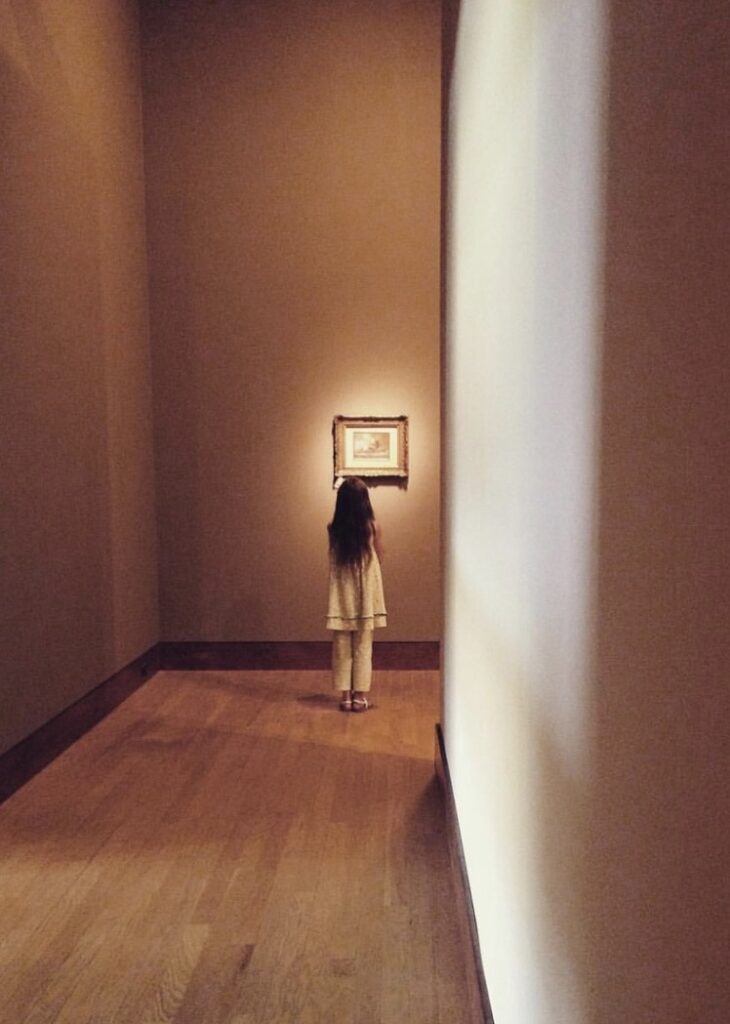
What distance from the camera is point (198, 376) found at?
7016 millimetres

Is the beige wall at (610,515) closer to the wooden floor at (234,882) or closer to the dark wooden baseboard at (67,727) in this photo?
the wooden floor at (234,882)

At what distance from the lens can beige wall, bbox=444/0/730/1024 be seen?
77cm

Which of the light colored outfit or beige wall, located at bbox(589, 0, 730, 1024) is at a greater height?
beige wall, located at bbox(589, 0, 730, 1024)

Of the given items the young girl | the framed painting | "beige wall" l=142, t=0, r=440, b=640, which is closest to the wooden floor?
the young girl

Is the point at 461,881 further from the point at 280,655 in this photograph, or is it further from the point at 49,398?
the point at 280,655

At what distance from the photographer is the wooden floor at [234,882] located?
263 cm

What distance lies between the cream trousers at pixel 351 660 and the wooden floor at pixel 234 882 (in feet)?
1.50

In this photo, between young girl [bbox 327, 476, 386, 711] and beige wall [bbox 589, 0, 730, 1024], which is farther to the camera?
young girl [bbox 327, 476, 386, 711]

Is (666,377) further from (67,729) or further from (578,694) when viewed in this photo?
(67,729)

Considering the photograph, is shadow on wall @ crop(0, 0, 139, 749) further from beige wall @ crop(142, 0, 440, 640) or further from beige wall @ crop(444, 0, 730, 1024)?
beige wall @ crop(444, 0, 730, 1024)

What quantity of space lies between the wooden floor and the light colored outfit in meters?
0.51

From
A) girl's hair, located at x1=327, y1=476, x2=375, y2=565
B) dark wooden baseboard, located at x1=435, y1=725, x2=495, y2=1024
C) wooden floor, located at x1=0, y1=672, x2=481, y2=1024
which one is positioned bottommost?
wooden floor, located at x1=0, y1=672, x2=481, y2=1024

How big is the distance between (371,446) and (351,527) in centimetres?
140

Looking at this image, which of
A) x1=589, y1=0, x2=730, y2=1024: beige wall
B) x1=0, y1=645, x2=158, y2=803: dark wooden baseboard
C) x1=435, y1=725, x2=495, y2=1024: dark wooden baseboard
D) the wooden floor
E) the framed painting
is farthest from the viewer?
the framed painting
